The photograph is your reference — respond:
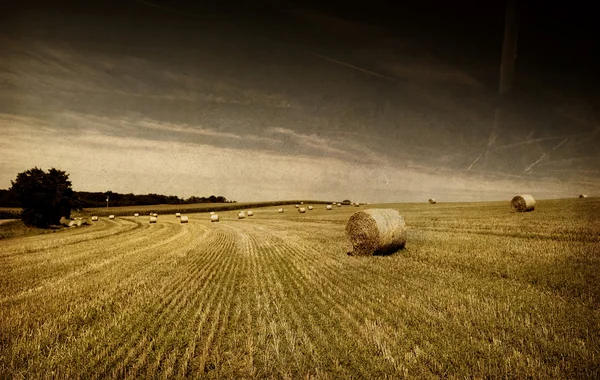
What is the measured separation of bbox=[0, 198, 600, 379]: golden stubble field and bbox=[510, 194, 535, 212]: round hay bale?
17572mm

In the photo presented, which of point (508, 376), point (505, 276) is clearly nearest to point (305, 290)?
point (508, 376)

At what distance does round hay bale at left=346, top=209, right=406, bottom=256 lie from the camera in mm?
14008

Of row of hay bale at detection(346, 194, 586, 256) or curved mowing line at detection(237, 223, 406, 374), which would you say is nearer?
curved mowing line at detection(237, 223, 406, 374)

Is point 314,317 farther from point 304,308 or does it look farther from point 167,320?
point 167,320

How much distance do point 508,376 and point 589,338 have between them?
221cm

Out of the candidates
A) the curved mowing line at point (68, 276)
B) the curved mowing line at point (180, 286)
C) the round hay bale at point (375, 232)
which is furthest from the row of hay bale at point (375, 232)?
the curved mowing line at point (68, 276)

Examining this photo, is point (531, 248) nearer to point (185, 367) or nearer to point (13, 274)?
point (185, 367)

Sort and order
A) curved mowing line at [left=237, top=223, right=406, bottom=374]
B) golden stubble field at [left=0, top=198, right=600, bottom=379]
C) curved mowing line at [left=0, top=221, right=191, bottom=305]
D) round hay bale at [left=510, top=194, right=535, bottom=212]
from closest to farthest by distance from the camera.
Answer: golden stubble field at [left=0, top=198, right=600, bottom=379]
curved mowing line at [left=237, top=223, right=406, bottom=374]
curved mowing line at [left=0, top=221, right=191, bottom=305]
round hay bale at [left=510, top=194, right=535, bottom=212]

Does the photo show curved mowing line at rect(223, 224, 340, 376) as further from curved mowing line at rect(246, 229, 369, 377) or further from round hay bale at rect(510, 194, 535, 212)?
round hay bale at rect(510, 194, 535, 212)

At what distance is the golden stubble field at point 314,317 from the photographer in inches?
175

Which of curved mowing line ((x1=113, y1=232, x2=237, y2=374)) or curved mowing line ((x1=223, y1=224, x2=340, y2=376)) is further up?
curved mowing line ((x1=223, y1=224, x2=340, y2=376))

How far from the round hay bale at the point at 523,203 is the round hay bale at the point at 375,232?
767 inches

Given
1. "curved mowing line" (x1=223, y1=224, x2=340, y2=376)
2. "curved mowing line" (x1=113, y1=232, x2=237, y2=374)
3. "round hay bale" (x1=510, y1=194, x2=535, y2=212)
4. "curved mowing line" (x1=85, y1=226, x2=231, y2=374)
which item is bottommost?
"curved mowing line" (x1=85, y1=226, x2=231, y2=374)

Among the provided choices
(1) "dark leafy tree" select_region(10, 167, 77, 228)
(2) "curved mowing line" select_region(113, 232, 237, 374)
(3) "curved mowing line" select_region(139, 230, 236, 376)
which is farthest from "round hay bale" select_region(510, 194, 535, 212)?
(1) "dark leafy tree" select_region(10, 167, 77, 228)
